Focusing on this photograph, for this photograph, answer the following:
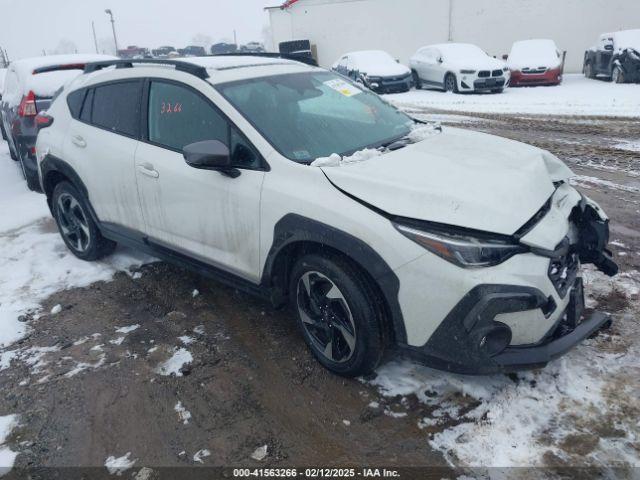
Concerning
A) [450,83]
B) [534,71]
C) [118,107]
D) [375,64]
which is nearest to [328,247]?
[118,107]

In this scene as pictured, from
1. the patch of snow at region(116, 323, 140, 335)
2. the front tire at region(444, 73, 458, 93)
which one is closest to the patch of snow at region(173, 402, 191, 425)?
the patch of snow at region(116, 323, 140, 335)

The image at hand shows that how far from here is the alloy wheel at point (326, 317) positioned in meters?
2.94

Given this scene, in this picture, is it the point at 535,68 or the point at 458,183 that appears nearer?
the point at 458,183

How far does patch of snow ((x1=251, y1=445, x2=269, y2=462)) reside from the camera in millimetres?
2615

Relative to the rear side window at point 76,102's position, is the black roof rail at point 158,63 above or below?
above

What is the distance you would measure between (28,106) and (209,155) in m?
5.35

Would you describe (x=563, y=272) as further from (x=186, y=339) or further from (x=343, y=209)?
(x=186, y=339)

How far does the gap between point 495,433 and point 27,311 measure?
361 centimetres

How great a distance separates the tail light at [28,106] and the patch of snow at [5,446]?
17.4 feet

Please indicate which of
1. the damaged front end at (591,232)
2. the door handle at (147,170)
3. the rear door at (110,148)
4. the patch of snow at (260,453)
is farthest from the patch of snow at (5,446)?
the damaged front end at (591,232)

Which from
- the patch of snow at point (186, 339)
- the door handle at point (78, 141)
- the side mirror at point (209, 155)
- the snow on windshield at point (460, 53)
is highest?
the snow on windshield at point (460, 53)

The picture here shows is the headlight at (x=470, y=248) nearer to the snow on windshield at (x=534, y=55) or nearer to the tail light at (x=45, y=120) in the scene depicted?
the tail light at (x=45, y=120)

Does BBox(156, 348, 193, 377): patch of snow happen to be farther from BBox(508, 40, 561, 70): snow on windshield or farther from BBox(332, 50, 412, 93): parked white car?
BBox(508, 40, 561, 70): snow on windshield

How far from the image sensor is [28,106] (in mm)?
7082
